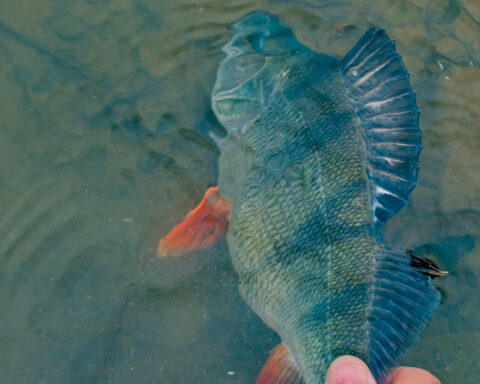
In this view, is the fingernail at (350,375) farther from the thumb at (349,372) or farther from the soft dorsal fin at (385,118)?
the soft dorsal fin at (385,118)

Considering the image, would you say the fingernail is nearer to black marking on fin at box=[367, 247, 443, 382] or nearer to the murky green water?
black marking on fin at box=[367, 247, 443, 382]

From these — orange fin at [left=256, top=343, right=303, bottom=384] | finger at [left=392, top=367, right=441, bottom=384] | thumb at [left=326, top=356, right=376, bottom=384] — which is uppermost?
thumb at [left=326, top=356, right=376, bottom=384]

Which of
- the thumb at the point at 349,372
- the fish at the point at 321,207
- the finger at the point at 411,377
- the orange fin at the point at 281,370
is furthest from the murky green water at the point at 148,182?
the thumb at the point at 349,372

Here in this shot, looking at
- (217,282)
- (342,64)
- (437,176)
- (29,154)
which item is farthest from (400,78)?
(29,154)

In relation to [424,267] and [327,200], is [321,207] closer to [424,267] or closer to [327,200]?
[327,200]

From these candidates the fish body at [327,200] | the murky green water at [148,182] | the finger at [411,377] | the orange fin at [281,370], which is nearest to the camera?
the finger at [411,377]

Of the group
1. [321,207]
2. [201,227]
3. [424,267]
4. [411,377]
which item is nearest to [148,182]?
[201,227]

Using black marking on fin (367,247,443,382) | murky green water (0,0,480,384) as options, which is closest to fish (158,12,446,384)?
black marking on fin (367,247,443,382)
